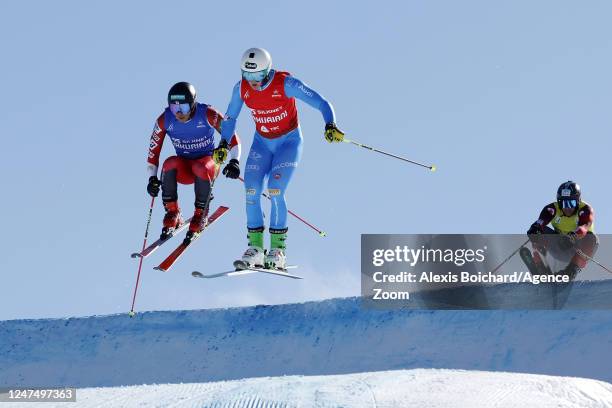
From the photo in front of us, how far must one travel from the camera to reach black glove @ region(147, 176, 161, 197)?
13.3 meters

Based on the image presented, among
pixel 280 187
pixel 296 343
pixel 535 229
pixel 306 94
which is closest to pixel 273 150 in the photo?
pixel 280 187

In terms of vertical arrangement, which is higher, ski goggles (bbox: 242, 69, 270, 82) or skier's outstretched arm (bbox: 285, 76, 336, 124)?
ski goggles (bbox: 242, 69, 270, 82)

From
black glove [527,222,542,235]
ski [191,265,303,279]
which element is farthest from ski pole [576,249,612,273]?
ski [191,265,303,279]

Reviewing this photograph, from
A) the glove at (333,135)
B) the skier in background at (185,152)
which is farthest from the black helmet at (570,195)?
the skier in background at (185,152)

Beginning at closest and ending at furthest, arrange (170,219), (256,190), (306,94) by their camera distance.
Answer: (306,94) < (256,190) < (170,219)

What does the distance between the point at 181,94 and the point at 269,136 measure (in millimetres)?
1248

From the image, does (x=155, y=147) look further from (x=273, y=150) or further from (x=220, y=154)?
(x=273, y=150)

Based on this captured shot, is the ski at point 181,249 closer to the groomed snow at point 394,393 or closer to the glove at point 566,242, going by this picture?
the groomed snow at point 394,393

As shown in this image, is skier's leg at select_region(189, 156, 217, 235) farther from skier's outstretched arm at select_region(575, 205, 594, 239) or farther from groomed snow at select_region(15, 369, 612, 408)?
skier's outstretched arm at select_region(575, 205, 594, 239)

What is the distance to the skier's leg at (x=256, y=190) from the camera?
12500mm

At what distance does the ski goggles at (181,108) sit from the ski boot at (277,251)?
1.82m

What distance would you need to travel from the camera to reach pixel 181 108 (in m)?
13.1

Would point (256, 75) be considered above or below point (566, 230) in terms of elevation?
above

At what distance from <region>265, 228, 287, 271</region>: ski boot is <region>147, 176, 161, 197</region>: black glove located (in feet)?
5.55
